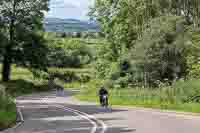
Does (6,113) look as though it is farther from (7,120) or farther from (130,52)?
(130,52)

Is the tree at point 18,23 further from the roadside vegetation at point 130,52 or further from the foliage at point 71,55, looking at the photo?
the foliage at point 71,55

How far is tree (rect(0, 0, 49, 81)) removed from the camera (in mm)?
95375

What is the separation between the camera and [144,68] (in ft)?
201

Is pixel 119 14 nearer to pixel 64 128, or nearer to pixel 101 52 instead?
pixel 101 52

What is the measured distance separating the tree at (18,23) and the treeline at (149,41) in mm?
17294

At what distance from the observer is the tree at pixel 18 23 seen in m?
95.4

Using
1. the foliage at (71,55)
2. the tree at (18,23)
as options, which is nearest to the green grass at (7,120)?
the tree at (18,23)

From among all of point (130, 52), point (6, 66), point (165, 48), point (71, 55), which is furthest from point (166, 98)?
point (71, 55)

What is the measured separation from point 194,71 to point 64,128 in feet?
83.6

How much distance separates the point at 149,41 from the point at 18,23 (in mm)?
42002

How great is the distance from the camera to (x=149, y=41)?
58.8 metres

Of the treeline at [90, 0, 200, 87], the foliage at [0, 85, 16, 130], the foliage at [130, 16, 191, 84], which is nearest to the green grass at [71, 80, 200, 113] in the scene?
the treeline at [90, 0, 200, 87]

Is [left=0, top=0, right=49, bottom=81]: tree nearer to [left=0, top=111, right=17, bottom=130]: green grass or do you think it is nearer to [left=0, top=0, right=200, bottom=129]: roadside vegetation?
[left=0, top=0, right=200, bottom=129]: roadside vegetation

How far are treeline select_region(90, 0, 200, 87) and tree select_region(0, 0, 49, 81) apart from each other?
1729 cm
